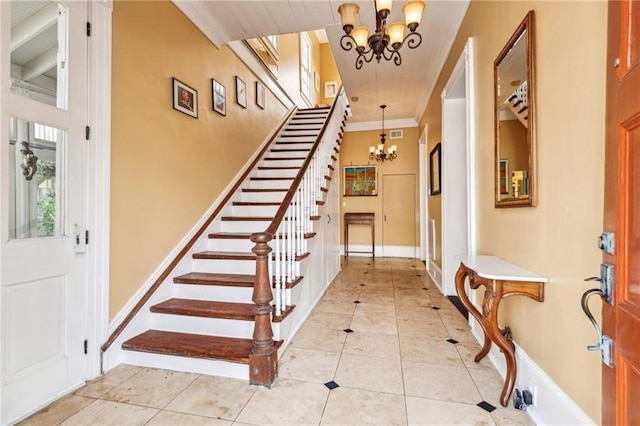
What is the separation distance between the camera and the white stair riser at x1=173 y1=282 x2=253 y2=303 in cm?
255

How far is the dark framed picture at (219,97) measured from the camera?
11.3 ft

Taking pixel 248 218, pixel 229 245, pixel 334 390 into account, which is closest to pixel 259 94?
pixel 248 218

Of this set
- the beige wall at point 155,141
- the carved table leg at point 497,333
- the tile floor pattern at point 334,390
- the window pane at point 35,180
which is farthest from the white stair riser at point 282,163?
the carved table leg at point 497,333

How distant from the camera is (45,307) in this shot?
1.74 metres

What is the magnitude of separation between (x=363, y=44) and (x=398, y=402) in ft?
8.82

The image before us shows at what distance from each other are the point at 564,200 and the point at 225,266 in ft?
8.75

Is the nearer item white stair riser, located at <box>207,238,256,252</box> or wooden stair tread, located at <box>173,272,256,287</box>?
wooden stair tread, located at <box>173,272,256,287</box>

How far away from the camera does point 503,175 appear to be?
6.45ft

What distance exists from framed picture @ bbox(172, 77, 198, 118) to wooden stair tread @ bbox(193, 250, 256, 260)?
146 centimetres

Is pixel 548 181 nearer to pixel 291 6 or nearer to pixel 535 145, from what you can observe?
pixel 535 145

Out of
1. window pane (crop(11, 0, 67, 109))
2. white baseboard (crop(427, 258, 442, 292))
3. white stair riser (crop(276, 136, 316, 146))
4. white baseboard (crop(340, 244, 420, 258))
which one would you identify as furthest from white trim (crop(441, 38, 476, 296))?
window pane (crop(11, 0, 67, 109))

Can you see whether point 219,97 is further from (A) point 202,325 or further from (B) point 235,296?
(A) point 202,325

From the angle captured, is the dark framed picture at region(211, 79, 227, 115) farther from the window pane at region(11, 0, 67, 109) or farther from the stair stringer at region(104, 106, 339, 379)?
the window pane at region(11, 0, 67, 109)

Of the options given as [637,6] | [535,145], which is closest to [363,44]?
[535,145]
